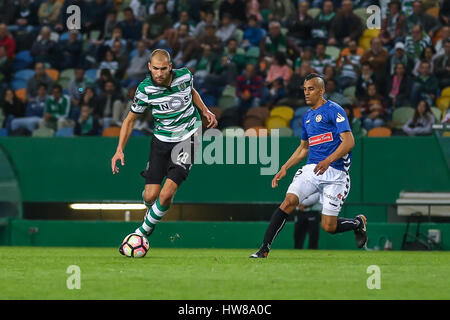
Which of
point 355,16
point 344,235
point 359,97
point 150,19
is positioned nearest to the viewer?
point 344,235

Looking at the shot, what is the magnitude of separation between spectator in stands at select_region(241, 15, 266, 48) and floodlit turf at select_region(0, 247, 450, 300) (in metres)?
9.49

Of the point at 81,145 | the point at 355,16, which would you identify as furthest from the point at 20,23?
the point at 355,16

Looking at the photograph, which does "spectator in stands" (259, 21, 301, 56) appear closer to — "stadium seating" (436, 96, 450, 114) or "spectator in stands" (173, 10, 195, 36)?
"spectator in stands" (173, 10, 195, 36)

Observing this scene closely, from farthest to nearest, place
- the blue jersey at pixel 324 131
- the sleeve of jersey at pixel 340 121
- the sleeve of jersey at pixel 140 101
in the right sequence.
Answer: the sleeve of jersey at pixel 140 101
the blue jersey at pixel 324 131
the sleeve of jersey at pixel 340 121

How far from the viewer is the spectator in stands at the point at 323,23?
19.8 metres

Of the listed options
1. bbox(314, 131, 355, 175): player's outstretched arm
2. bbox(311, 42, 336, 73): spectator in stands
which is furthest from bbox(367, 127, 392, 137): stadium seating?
bbox(314, 131, 355, 175): player's outstretched arm

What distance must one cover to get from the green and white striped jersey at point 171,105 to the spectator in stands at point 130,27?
31.5 feet

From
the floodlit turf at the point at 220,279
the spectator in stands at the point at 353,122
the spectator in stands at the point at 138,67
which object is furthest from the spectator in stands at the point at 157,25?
the floodlit turf at the point at 220,279

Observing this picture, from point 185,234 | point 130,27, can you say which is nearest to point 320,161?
point 185,234

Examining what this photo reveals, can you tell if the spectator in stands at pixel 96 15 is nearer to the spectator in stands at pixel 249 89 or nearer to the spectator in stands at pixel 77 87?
the spectator in stands at pixel 77 87

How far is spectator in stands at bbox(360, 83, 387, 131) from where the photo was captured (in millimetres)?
17500

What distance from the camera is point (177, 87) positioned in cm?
1152

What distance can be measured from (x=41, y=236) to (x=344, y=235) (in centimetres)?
517
